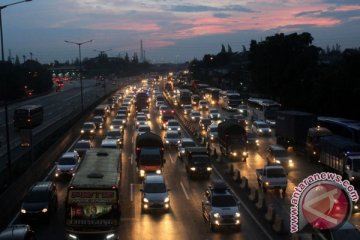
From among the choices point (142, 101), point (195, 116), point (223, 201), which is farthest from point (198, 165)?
point (142, 101)

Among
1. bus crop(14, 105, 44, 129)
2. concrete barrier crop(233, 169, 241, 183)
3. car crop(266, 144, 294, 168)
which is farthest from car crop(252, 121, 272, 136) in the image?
concrete barrier crop(233, 169, 241, 183)

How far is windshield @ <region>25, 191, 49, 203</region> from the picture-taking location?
24406mm

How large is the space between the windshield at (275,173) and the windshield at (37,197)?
11.9m

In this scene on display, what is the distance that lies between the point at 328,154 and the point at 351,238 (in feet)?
77.1

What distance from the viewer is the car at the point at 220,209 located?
877 inches

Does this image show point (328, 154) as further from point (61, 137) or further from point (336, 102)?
point (336, 102)

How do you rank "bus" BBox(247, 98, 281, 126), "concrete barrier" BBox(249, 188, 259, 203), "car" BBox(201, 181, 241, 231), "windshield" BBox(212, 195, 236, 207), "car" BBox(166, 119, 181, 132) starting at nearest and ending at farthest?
1. "car" BBox(201, 181, 241, 231)
2. "windshield" BBox(212, 195, 236, 207)
3. "concrete barrier" BBox(249, 188, 259, 203)
4. "car" BBox(166, 119, 181, 132)
5. "bus" BBox(247, 98, 281, 126)

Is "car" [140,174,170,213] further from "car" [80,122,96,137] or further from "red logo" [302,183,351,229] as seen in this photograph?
"car" [80,122,96,137]

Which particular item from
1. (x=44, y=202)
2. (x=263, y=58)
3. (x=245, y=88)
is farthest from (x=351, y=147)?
(x=245, y=88)

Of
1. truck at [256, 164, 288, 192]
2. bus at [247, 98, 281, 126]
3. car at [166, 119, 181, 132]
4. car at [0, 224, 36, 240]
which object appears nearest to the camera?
car at [0, 224, 36, 240]

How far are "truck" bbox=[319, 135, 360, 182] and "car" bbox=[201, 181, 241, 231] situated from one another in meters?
10.5

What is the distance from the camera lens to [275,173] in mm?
30812

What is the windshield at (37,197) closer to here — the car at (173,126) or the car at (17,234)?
the car at (17,234)

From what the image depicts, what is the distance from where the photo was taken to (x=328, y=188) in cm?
536
